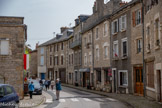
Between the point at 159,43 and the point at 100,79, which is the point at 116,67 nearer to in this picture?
the point at 100,79

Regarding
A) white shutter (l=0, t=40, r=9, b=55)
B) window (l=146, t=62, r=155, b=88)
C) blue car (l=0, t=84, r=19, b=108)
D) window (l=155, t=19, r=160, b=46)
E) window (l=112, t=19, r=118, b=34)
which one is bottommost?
blue car (l=0, t=84, r=19, b=108)

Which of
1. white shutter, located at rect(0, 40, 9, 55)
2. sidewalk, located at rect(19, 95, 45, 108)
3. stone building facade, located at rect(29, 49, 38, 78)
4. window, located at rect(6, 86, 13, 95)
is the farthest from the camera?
stone building facade, located at rect(29, 49, 38, 78)

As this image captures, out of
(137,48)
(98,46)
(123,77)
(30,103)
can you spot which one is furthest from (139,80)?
(98,46)

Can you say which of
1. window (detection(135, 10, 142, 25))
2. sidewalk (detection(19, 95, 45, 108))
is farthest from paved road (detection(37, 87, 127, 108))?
window (detection(135, 10, 142, 25))

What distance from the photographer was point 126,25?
25.5m

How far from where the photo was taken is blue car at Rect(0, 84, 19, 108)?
37.9 ft

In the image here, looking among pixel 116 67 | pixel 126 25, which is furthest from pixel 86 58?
pixel 126 25

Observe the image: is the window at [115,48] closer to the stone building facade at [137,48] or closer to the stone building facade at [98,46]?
the stone building facade at [98,46]

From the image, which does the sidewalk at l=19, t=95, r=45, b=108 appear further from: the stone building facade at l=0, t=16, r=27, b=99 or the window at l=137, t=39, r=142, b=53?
the window at l=137, t=39, r=142, b=53

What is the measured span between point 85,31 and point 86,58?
3.79m

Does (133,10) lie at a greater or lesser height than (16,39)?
greater

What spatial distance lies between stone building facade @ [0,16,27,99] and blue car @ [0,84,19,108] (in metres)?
7.86

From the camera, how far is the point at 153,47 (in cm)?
1920

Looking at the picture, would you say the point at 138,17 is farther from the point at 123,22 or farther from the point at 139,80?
the point at 139,80
